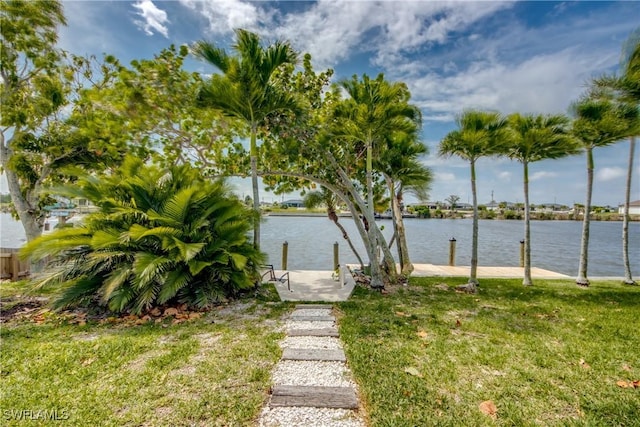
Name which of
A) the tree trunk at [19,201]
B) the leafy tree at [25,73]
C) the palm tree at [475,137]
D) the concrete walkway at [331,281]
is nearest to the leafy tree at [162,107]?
the leafy tree at [25,73]

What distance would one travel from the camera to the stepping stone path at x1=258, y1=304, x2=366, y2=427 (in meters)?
2.26

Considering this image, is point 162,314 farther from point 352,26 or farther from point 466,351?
point 352,26

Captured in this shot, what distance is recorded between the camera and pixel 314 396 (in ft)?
8.26

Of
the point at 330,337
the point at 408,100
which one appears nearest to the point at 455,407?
the point at 330,337

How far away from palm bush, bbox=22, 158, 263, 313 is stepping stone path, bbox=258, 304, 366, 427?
213cm

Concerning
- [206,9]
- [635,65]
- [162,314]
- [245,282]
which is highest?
[206,9]

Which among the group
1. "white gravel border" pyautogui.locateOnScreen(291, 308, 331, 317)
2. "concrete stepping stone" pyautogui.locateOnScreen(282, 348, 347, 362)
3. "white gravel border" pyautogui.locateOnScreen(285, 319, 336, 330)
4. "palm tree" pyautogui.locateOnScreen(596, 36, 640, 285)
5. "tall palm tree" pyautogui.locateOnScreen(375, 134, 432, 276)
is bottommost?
"white gravel border" pyautogui.locateOnScreen(291, 308, 331, 317)

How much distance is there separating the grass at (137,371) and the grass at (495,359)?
Result: 1177 mm

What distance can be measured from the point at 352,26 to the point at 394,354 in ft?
27.1

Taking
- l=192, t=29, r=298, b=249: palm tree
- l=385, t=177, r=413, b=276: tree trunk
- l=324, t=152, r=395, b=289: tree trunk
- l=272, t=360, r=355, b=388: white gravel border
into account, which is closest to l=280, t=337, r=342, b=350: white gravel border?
l=272, t=360, r=355, b=388: white gravel border

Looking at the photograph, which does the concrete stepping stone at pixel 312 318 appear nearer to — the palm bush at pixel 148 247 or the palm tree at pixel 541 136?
the palm bush at pixel 148 247

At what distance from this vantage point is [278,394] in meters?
2.56

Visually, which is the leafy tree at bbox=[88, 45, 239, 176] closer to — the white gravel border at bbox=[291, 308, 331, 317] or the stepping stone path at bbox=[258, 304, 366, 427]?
the white gravel border at bbox=[291, 308, 331, 317]

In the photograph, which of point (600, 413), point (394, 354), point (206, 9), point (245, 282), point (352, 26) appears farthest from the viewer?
point (352, 26)
